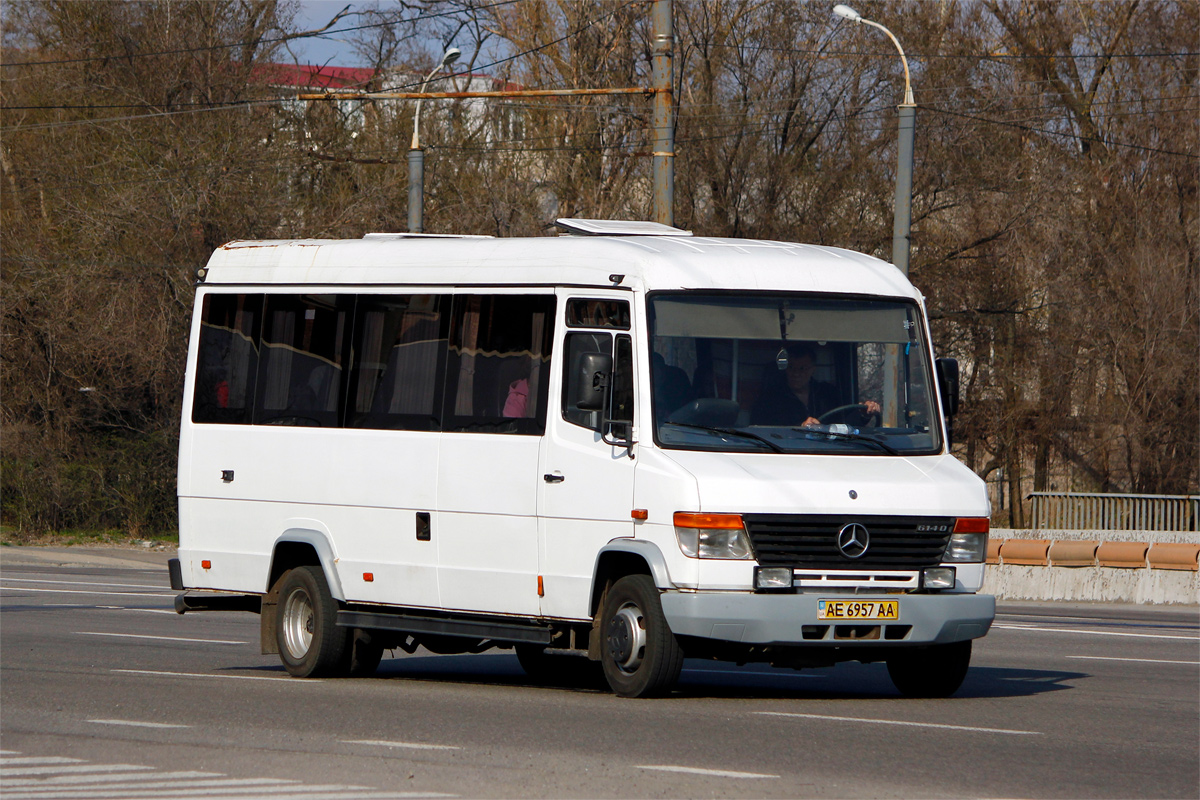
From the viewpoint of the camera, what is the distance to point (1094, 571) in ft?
79.1

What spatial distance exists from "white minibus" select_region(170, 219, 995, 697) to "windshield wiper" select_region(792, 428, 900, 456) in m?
0.02

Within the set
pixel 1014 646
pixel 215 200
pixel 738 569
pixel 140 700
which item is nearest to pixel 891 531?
pixel 738 569

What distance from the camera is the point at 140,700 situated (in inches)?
429

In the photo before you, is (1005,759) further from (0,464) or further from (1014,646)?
(0,464)

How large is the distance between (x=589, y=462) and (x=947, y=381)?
8.01 ft

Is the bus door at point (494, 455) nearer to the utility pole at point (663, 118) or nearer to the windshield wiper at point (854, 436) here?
the windshield wiper at point (854, 436)

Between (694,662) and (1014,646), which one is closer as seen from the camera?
(694,662)

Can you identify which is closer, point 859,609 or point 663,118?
point 859,609

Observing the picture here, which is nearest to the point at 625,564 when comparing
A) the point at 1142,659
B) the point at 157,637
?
the point at 1142,659

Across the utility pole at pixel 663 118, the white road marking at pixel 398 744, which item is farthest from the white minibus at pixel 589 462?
the utility pole at pixel 663 118

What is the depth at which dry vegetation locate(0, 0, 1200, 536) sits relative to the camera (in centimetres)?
3453

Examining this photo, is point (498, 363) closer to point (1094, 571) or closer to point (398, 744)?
point (398, 744)

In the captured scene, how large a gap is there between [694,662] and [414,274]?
4.08 meters

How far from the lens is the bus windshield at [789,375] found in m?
10.7
